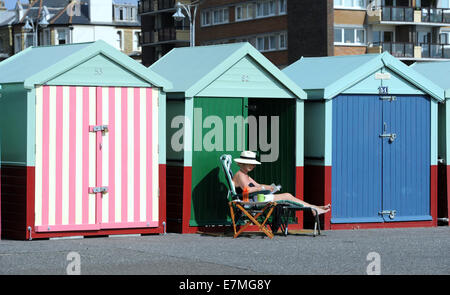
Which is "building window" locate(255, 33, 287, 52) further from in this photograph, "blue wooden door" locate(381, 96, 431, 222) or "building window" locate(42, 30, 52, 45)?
"blue wooden door" locate(381, 96, 431, 222)

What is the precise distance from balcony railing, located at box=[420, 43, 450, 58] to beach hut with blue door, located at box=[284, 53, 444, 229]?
164ft

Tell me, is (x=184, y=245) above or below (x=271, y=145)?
below

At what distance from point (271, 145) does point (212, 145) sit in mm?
1576

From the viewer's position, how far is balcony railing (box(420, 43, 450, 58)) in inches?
2694

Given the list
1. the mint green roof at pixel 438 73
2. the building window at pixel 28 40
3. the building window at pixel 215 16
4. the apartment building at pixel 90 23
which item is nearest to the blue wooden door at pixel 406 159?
the mint green roof at pixel 438 73

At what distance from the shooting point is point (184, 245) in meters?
15.3

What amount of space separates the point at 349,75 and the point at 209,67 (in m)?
2.49

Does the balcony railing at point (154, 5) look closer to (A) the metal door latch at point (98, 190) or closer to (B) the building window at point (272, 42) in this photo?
(B) the building window at point (272, 42)

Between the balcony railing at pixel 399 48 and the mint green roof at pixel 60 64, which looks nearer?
the mint green roof at pixel 60 64

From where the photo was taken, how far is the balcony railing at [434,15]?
226ft

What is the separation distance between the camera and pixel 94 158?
643 inches

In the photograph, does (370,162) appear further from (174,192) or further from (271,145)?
(174,192)

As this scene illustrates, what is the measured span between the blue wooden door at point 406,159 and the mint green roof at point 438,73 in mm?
801

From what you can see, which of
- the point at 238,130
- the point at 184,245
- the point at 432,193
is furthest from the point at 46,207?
the point at 432,193
